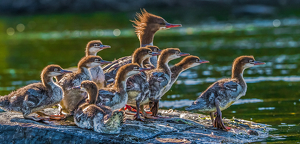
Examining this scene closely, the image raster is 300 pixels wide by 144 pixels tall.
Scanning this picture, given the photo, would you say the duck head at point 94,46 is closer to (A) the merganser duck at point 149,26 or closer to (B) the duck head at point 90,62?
(B) the duck head at point 90,62

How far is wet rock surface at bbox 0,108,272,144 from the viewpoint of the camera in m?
6.86

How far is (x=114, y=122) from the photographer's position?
22.2ft

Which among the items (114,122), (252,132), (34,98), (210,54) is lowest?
(252,132)

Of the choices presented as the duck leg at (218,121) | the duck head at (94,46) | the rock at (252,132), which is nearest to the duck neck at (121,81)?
the duck leg at (218,121)

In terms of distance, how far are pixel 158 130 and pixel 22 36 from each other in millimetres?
29030

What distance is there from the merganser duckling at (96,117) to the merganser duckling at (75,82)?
94cm

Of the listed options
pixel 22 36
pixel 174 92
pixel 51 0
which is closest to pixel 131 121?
pixel 174 92

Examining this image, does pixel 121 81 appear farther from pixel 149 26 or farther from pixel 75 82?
pixel 149 26

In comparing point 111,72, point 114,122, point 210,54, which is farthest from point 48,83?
point 210,54

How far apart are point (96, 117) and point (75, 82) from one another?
4.95 ft

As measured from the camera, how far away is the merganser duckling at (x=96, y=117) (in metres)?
6.74

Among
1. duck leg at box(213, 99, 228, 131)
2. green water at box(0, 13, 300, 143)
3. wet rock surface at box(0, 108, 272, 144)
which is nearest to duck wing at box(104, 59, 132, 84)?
wet rock surface at box(0, 108, 272, 144)

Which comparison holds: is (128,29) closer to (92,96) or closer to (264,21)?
(264,21)

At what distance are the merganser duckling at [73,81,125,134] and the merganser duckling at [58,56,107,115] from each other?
0.94 m
